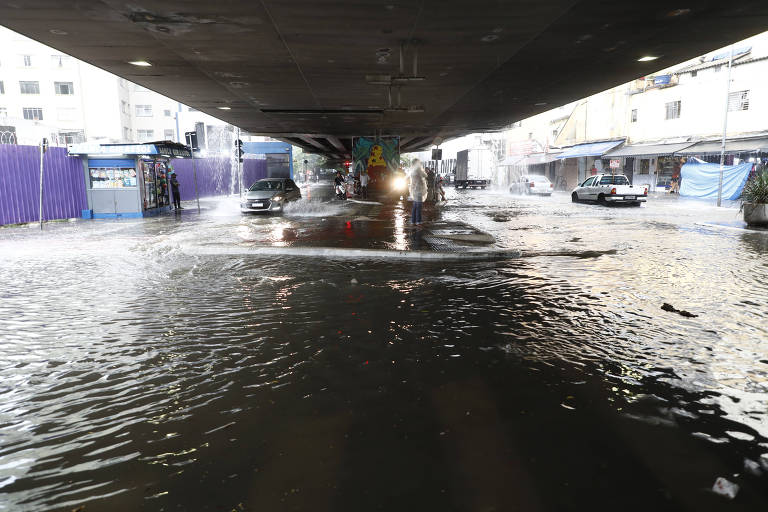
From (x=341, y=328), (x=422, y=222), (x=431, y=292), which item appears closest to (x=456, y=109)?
(x=422, y=222)

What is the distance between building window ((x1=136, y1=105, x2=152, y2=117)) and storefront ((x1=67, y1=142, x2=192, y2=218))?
165 ft

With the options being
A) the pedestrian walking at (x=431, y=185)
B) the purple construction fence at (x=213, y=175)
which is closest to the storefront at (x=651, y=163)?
the pedestrian walking at (x=431, y=185)

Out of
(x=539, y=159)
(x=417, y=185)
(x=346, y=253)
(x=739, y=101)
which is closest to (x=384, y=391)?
(x=346, y=253)

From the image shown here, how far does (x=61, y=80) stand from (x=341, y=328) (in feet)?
212

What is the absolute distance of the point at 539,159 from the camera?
49.2m

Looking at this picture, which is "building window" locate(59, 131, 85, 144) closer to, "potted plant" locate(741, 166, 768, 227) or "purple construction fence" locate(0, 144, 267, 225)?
"purple construction fence" locate(0, 144, 267, 225)

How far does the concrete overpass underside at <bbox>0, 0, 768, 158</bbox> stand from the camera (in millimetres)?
9078

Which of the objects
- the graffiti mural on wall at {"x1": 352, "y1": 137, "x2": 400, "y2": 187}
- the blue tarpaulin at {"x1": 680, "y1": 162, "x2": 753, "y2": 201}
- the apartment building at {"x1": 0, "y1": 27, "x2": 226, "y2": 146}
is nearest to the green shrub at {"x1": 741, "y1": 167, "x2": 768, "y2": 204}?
the blue tarpaulin at {"x1": 680, "y1": 162, "x2": 753, "y2": 201}

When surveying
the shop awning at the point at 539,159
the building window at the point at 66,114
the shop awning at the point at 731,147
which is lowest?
the shop awning at the point at 731,147

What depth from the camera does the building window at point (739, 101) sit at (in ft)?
90.6

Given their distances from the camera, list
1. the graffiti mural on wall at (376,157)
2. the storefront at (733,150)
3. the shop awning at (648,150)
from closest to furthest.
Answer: the storefront at (733,150), the shop awning at (648,150), the graffiti mural on wall at (376,157)

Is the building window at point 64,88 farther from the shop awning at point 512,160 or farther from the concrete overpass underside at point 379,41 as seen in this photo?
the shop awning at point 512,160

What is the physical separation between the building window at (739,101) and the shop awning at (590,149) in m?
9.07

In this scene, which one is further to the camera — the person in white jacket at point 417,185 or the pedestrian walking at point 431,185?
the pedestrian walking at point 431,185
